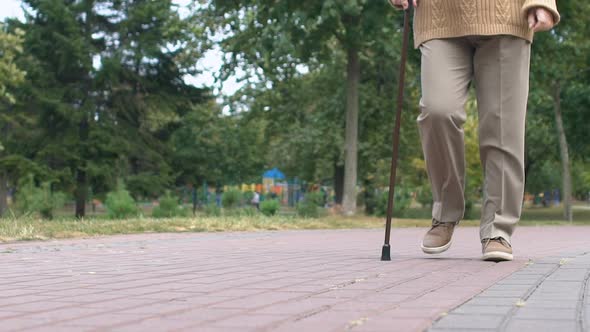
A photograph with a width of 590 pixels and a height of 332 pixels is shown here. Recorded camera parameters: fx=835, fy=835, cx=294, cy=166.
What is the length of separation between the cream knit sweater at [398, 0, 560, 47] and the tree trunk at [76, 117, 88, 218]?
2586cm

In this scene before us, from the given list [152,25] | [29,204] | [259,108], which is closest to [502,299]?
[29,204]

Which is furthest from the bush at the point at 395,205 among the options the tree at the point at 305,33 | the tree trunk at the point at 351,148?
the tree at the point at 305,33

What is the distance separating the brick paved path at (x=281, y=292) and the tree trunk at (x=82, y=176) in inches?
966

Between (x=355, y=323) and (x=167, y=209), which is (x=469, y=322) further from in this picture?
(x=167, y=209)

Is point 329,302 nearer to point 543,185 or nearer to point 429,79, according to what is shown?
point 429,79

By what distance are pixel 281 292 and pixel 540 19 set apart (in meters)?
2.74

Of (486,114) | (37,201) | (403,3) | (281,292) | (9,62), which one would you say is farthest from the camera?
(9,62)

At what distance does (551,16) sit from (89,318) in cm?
373

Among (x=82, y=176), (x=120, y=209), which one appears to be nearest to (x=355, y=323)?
(x=120, y=209)

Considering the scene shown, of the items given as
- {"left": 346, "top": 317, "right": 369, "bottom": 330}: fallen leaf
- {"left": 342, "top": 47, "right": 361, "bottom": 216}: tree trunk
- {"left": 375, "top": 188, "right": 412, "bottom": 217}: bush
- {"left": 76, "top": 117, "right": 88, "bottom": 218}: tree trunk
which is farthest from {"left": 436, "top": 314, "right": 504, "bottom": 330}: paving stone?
{"left": 76, "top": 117, "right": 88, "bottom": 218}: tree trunk

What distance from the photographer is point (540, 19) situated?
17.8 feet

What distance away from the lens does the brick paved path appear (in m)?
3.03

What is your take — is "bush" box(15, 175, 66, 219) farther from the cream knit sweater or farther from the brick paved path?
the cream knit sweater

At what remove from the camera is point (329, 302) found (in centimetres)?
352
